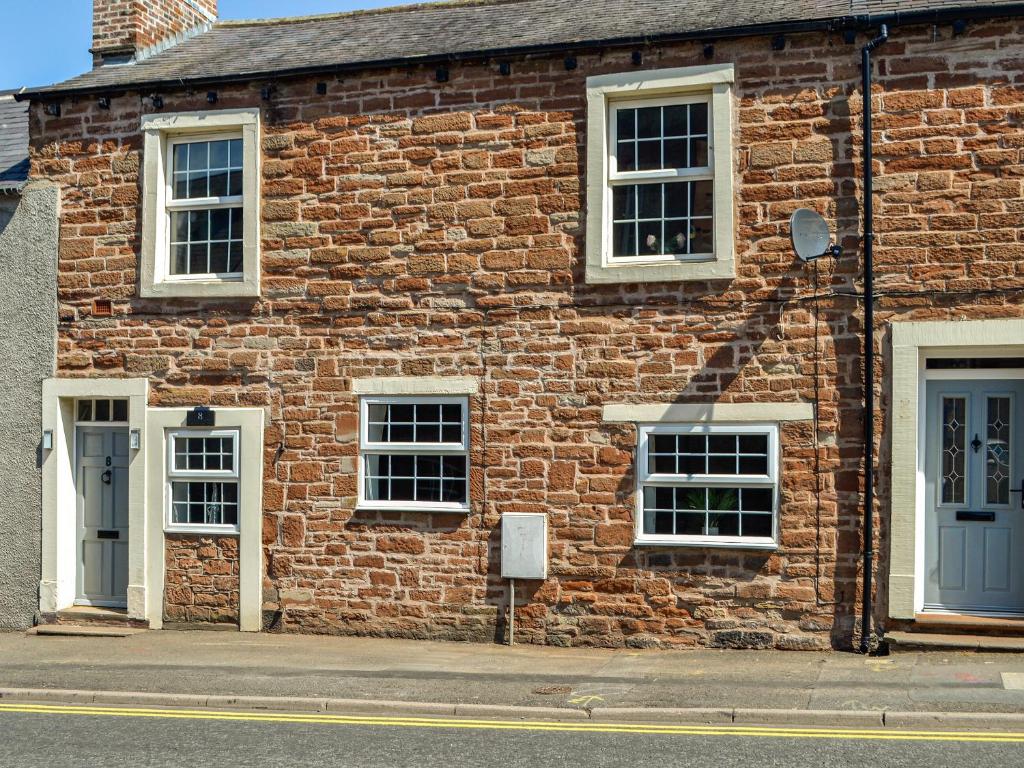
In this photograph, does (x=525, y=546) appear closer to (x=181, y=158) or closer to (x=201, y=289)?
(x=201, y=289)

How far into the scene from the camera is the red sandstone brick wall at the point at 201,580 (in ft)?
45.0

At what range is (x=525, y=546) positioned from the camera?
12.6 m

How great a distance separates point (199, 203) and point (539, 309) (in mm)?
4188

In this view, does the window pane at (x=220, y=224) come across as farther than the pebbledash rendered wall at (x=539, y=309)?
Yes

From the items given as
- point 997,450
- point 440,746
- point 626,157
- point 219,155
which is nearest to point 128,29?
point 219,155

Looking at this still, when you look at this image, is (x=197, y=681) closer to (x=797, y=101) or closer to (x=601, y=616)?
(x=601, y=616)

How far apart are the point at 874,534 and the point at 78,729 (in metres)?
7.20

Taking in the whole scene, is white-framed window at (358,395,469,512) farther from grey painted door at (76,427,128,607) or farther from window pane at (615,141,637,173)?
grey painted door at (76,427,128,607)

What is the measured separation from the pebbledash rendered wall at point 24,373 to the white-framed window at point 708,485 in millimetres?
7115

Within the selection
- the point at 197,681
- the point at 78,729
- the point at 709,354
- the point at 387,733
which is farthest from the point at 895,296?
the point at 78,729

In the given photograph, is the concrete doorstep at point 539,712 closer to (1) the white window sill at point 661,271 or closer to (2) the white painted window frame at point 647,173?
(1) the white window sill at point 661,271

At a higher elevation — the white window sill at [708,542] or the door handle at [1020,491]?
the door handle at [1020,491]

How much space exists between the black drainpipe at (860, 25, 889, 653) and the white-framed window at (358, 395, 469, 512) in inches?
159

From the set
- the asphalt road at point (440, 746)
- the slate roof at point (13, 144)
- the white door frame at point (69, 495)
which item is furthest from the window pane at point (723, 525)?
the slate roof at point (13, 144)
